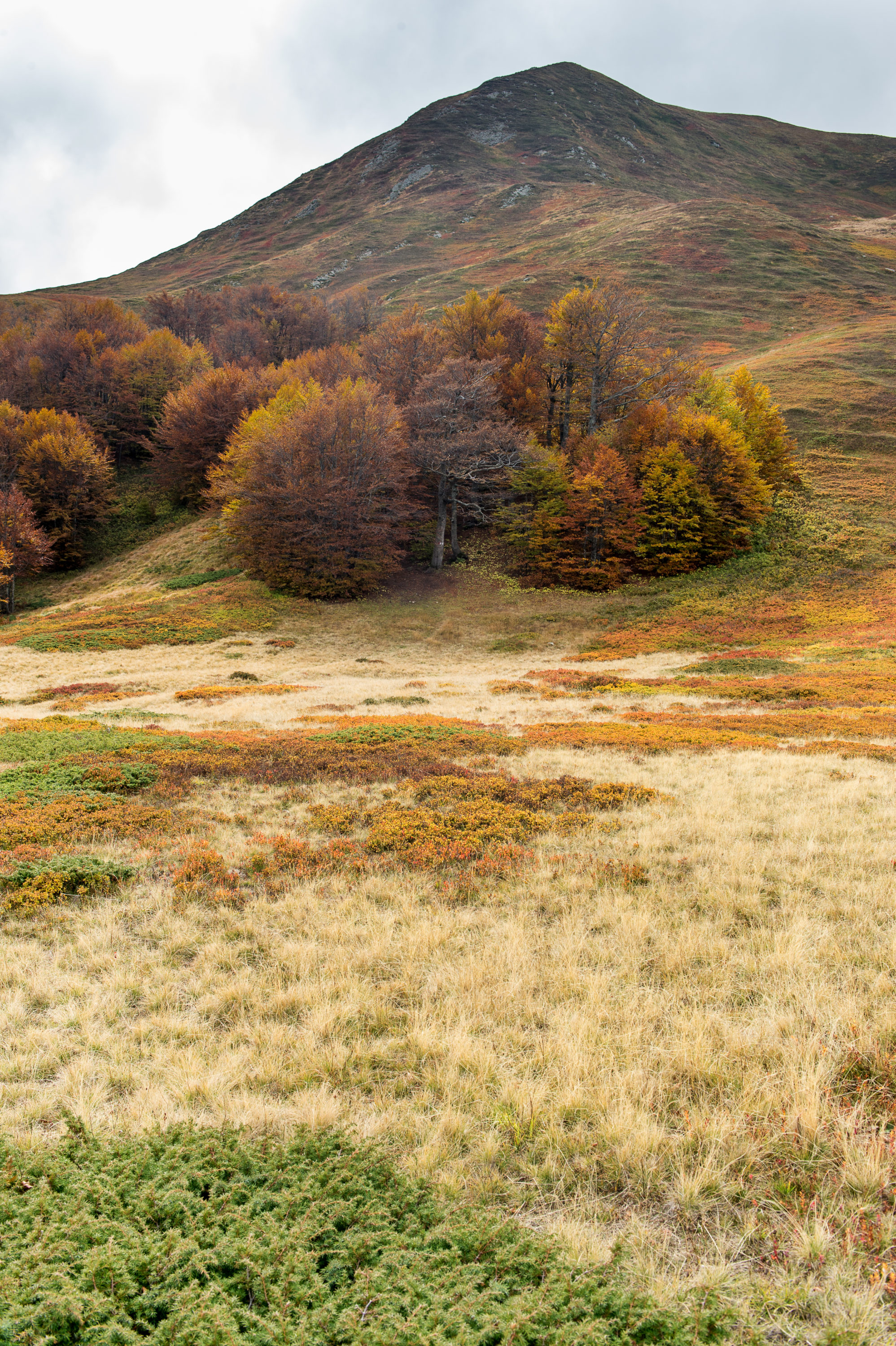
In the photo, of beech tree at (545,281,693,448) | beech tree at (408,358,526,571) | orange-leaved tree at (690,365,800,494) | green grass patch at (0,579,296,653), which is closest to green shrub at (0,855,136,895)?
green grass patch at (0,579,296,653)

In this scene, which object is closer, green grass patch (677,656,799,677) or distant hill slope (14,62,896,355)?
green grass patch (677,656,799,677)

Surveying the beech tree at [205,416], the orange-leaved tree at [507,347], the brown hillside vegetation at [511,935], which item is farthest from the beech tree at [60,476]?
the orange-leaved tree at [507,347]

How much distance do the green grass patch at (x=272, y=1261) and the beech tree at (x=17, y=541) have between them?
46714 millimetres

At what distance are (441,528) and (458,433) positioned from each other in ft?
19.6

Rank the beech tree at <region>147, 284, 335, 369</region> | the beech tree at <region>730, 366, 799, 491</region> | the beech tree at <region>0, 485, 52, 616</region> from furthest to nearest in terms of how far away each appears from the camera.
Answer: the beech tree at <region>147, 284, 335, 369</region>
the beech tree at <region>730, 366, 799, 491</region>
the beech tree at <region>0, 485, 52, 616</region>

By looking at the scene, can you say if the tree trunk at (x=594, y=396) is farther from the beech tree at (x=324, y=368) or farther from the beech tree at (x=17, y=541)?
the beech tree at (x=17, y=541)

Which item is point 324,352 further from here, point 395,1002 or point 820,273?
point 820,273

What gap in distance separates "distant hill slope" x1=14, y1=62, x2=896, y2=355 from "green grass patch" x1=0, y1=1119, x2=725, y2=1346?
83.7 meters

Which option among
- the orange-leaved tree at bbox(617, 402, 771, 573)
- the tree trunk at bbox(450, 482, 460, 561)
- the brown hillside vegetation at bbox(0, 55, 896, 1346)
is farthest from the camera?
the tree trunk at bbox(450, 482, 460, 561)

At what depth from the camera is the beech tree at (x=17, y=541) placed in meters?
41.8

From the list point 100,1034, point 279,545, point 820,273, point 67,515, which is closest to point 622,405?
point 279,545

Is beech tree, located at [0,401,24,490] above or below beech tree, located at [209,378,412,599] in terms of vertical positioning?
above

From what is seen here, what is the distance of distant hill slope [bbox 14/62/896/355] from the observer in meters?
86.5

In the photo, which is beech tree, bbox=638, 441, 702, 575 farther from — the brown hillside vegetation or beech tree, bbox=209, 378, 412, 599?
beech tree, bbox=209, 378, 412, 599
